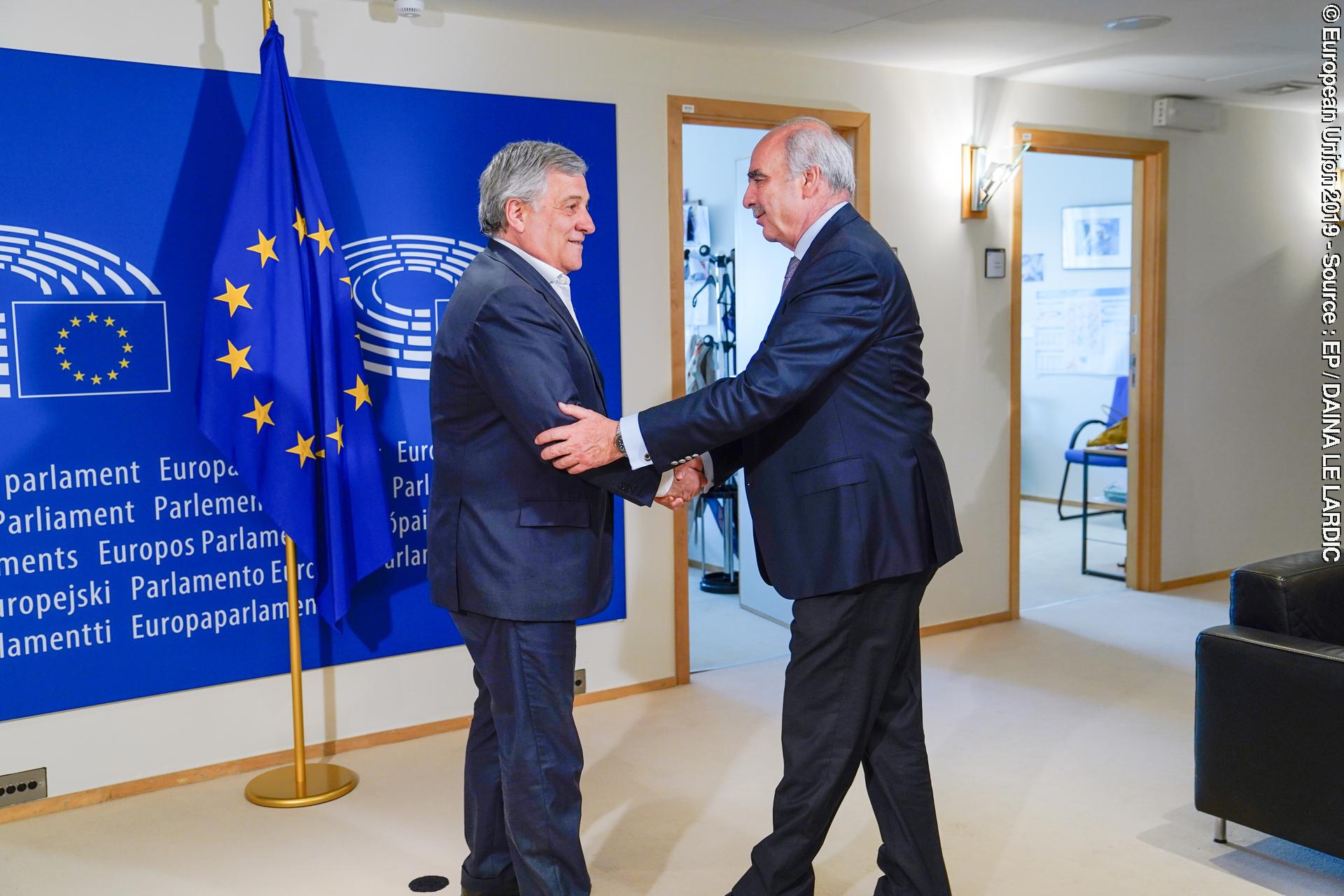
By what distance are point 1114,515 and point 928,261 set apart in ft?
13.8

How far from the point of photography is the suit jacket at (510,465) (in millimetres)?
2156

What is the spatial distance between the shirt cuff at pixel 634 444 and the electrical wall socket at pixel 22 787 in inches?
87.9

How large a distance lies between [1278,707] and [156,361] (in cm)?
317

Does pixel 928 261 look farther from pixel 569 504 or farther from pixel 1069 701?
pixel 569 504

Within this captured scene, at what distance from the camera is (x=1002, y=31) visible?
→ 4.32 meters

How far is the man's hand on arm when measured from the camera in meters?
2.13

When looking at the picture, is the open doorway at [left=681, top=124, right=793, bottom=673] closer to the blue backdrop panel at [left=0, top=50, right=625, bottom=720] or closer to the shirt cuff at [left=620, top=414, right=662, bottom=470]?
the blue backdrop panel at [left=0, top=50, right=625, bottom=720]

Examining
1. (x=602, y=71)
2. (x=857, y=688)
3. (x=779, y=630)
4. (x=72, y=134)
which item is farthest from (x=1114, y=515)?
(x=72, y=134)

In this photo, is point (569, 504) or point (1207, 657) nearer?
point (569, 504)

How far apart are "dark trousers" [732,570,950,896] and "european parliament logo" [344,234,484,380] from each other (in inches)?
77.4

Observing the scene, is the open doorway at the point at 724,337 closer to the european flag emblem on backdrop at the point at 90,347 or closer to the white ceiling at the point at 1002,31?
the white ceiling at the point at 1002,31

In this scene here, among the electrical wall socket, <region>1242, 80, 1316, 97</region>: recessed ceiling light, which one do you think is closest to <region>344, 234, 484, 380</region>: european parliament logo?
the electrical wall socket

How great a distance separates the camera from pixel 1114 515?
8422 millimetres

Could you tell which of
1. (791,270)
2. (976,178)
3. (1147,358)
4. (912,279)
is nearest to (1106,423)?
(1147,358)
